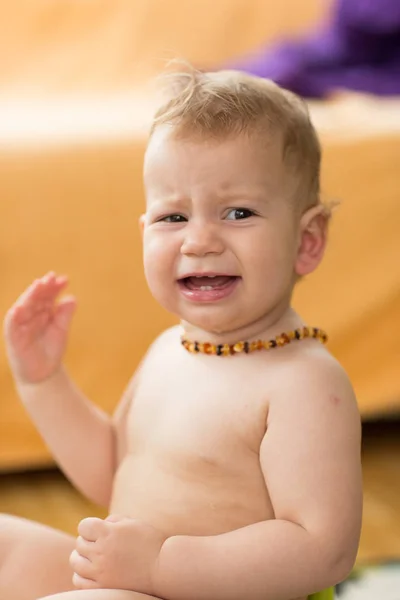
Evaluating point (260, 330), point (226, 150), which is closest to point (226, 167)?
point (226, 150)

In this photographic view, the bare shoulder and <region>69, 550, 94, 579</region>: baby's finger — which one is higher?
the bare shoulder

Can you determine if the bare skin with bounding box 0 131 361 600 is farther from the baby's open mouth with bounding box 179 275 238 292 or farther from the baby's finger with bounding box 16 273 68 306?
the baby's finger with bounding box 16 273 68 306

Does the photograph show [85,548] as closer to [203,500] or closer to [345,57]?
[203,500]

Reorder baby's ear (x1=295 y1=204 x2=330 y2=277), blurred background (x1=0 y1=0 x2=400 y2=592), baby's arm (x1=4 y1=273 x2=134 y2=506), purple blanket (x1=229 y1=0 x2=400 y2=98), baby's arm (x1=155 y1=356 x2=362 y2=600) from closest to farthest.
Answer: baby's arm (x1=155 y1=356 x2=362 y2=600) < baby's ear (x1=295 y1=204 x2=330 y2=277) < baby's arm (x1=4 y1=273 x2=134 y2=506) < blurred background (x1=0 y1=0 x2=400 y2=592) < purple blanket (x1=229 y1=0 x2=400 y2=98)

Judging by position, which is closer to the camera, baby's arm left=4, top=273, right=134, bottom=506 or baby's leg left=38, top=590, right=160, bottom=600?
baby's leg left=38, top=590, right=160, bottom=600

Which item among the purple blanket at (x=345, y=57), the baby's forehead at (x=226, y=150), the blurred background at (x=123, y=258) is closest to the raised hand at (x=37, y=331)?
the baby's forehead at (x=226, y=150)

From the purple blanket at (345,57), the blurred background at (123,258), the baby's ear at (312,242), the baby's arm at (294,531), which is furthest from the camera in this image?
the purple blanket at (345,57)

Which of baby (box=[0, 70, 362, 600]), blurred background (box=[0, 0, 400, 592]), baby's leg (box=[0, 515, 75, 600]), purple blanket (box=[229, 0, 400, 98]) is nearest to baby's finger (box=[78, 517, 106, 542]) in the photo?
baby (box=[0, 70, 362, 600])

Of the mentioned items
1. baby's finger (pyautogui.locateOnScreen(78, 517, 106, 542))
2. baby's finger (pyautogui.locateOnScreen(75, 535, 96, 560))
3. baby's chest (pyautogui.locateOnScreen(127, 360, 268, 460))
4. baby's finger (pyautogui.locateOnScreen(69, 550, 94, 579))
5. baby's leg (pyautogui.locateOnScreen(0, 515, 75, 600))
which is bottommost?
baby's leg (pyautogui.locateOnScreen(0, 515, 75, 600))

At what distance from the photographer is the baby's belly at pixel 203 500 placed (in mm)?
749

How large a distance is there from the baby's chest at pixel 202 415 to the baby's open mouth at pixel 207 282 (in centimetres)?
7

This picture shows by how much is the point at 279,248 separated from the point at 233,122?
0.10m

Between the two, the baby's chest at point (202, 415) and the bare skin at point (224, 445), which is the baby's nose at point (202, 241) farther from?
the baby's chest at point (202, 415)

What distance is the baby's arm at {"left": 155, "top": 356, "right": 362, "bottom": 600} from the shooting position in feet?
2.27
